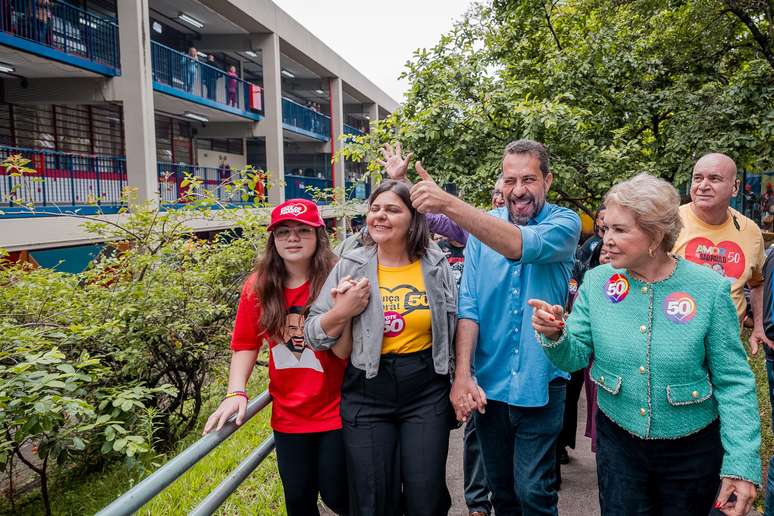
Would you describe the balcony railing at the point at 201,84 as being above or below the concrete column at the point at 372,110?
below

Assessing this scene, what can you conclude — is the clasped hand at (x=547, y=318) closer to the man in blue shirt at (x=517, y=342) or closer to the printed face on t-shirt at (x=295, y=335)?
the man in blue shirt at (x=517, y=342)

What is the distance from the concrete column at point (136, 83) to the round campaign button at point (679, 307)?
14.2m

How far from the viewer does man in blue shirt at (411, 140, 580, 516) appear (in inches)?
102

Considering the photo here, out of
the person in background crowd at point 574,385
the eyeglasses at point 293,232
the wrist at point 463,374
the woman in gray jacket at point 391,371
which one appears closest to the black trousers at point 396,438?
the woman in gray jacket at point 391,371

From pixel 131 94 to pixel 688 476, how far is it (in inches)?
607

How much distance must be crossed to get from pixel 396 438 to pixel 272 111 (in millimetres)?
22286

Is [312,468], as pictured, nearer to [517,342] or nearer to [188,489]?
[517,342]

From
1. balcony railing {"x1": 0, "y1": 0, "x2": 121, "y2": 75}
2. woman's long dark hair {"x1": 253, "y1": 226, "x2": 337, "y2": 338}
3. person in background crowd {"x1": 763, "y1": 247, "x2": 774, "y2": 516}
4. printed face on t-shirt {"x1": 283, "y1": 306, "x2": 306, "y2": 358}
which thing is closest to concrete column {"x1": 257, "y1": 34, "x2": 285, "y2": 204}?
balcony railing {"x1": 0, "y1": 0, "x2": 121, "y2": 75}

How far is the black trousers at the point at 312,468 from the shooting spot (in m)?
2.67

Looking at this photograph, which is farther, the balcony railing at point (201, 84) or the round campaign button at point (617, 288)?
the balcony railing at point (201, 84)

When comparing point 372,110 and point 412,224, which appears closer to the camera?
point 412,224

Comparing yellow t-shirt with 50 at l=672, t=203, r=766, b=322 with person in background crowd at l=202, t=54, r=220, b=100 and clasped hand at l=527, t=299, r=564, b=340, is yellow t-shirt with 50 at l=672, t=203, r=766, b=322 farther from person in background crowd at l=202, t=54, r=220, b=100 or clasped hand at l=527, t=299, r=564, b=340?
person in background crowd at l=202, t=54, r=220, b=100

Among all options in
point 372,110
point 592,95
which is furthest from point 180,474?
point 372,110

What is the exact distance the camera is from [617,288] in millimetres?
2314
